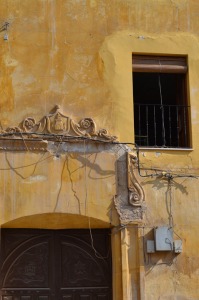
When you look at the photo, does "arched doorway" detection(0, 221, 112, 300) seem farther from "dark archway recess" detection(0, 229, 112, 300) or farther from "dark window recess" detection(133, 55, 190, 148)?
"dark window recess" detection(133, 55, 190, 148)

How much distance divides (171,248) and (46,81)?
3.50 m

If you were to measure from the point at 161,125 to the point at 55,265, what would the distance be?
3.26 m

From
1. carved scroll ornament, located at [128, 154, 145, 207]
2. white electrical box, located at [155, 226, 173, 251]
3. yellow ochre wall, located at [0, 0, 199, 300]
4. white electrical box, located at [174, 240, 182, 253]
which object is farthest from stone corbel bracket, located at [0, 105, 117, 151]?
white electrical box, located at [174, 240, 182, 253]

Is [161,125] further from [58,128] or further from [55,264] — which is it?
[55,264]

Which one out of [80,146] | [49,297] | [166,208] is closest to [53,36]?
[80,146]

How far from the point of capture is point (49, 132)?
10984 mm

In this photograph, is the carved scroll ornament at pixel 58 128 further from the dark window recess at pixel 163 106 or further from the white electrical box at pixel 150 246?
the white electrical box at pixel 150 246

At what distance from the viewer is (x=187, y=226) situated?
1102 centimetres

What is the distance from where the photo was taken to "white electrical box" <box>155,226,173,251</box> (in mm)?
10781

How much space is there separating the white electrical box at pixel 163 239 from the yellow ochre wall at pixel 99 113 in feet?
0.45

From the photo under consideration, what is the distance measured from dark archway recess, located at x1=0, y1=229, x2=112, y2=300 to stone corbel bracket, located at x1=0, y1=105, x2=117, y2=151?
4.83 feet

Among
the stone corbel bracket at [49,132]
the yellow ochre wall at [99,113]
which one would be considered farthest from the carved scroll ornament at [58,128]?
the yellow ochre wall at [99,113]

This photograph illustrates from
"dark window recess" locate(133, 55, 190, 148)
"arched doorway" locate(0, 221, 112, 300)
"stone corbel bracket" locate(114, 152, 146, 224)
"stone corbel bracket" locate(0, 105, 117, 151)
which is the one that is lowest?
"arched doorway" locate(0, 221, 112, 300)

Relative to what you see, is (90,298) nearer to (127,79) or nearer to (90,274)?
(90,274)
